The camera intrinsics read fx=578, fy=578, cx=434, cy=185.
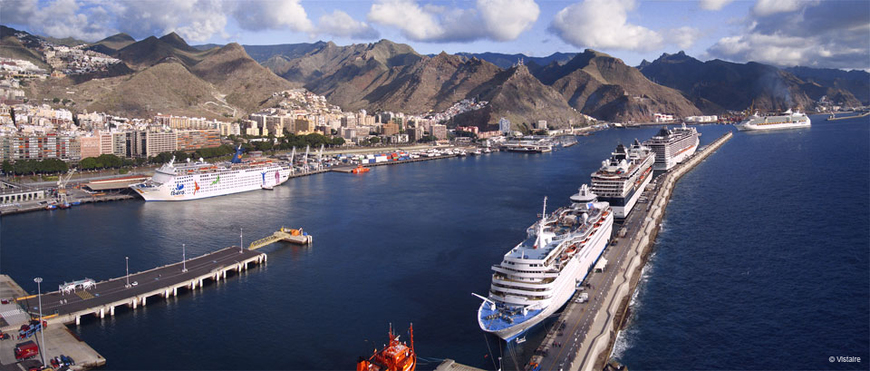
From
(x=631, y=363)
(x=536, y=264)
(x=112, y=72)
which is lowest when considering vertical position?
(x=631, y=363)

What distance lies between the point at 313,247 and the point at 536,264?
1241 centimetres

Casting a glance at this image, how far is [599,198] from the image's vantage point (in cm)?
2969

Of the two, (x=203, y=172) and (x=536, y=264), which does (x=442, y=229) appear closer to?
(x=536, y=264)

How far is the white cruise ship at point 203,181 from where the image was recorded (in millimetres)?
37344

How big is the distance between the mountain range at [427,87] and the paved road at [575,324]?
235 feet

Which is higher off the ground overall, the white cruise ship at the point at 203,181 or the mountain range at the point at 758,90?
A: the mountain range at the point at 758,90

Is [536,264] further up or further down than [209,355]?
further up

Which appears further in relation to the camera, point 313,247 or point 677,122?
point 677,122

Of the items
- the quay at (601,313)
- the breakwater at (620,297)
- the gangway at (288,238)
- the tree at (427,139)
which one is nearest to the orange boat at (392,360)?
the quay at (601,313)

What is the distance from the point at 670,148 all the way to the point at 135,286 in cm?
4377

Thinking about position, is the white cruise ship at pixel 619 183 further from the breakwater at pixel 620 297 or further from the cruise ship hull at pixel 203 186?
the cruise ship hull at pixel 203 186

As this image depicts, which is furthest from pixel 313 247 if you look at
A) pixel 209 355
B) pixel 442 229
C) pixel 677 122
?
pixel 677 122

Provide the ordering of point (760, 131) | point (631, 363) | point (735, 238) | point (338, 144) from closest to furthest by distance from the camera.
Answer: point (631, 363) → point (735, 238) → point (338, 144) → point (760, 131)

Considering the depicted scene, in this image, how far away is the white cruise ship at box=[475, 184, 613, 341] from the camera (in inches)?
635
